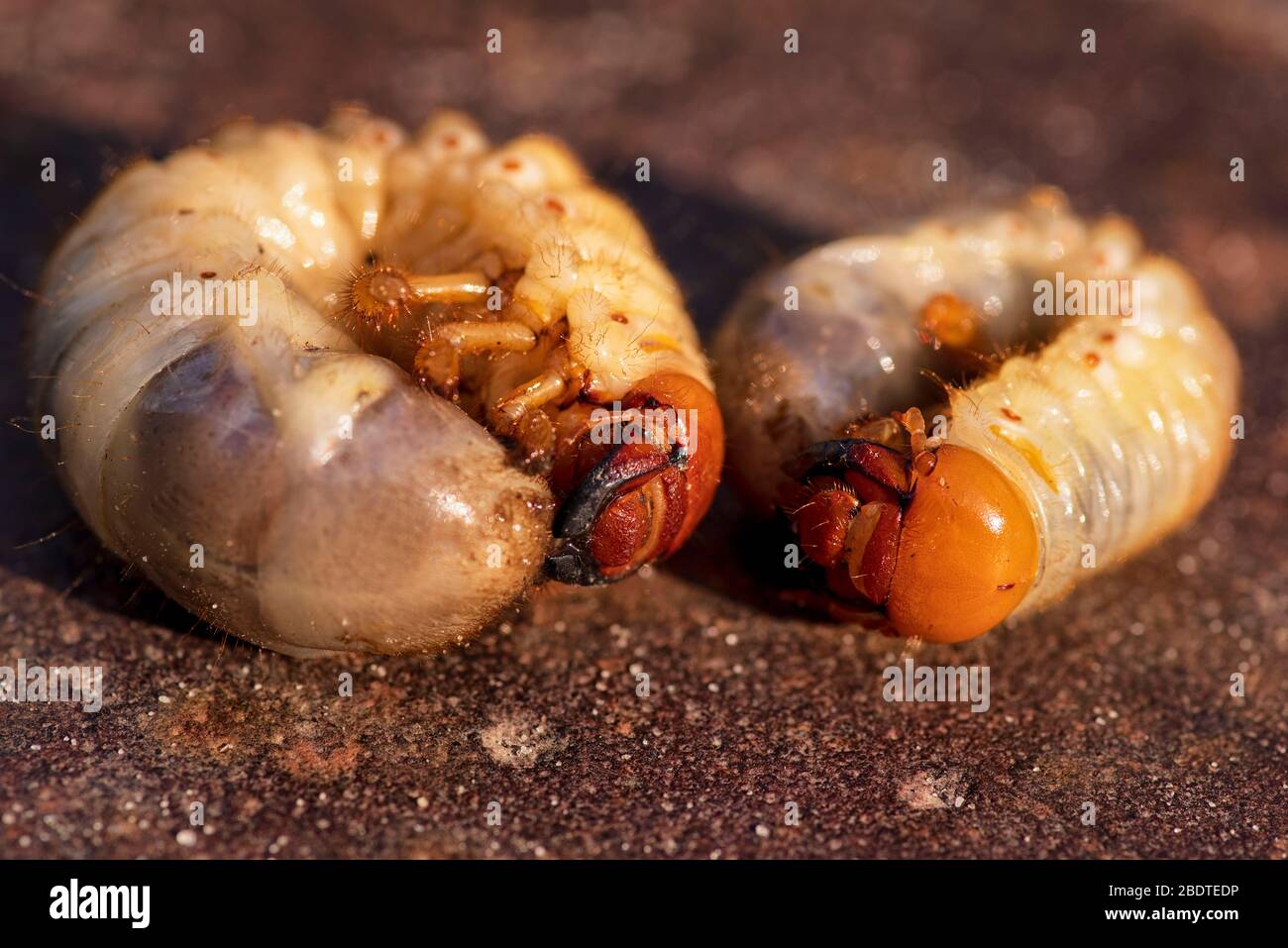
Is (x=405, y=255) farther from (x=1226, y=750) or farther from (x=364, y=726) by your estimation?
(x=1226, y=750)

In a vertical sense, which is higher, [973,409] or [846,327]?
[846,327]

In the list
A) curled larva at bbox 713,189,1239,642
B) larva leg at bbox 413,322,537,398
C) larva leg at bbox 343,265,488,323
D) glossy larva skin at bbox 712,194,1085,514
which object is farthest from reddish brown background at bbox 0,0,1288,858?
larva leg at bbox 343,265,488,323

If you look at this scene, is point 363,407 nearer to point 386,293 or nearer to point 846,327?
point 386,293

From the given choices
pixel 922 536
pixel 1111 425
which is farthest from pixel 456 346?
pixel 1111 425

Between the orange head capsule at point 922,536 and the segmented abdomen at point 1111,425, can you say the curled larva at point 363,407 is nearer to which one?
the orange head capsule at point 922,536

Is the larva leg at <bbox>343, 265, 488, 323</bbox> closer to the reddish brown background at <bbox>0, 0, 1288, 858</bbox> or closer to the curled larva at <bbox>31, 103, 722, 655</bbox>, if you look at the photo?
the curled larva at <bbox>31, 103, 722, 655</bbox>

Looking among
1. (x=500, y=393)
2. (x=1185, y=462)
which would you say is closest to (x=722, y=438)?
(x=500, y=393)

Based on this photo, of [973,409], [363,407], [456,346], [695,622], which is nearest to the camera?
[363,407]
